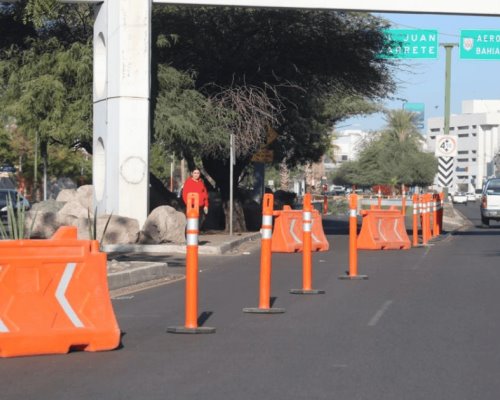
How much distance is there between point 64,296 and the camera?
922cm

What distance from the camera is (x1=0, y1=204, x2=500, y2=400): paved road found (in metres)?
7.81

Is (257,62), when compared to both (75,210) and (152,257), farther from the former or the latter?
(152,257)

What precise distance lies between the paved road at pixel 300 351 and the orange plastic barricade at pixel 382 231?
25.3ft

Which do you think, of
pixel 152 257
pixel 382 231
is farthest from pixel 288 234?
pixel 152 257

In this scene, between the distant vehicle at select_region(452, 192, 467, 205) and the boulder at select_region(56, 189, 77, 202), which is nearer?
the boulder at select_region(56, 189, 77, 202)

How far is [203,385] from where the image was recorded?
26.1 feet

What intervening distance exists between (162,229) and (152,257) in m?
2.08

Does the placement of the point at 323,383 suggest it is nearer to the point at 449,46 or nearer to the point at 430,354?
the point at 430,354

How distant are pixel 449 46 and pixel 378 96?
8636mm

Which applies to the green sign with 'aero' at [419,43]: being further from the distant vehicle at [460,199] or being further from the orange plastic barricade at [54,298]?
the distant vehicle at [460,199]

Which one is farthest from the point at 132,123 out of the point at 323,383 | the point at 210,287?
the point at 323,383

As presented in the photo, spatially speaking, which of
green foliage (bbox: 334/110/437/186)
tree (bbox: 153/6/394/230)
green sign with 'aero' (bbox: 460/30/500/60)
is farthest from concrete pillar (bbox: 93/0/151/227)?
green foliage (bbox: 334/110/437/186)

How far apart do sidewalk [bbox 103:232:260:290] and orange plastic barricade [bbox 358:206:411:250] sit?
10.0 feet

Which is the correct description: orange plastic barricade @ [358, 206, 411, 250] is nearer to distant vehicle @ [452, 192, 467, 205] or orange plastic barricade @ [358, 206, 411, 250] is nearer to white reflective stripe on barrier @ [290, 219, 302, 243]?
white reflective stripe on barrier @ [290, 219, 302, 243]
